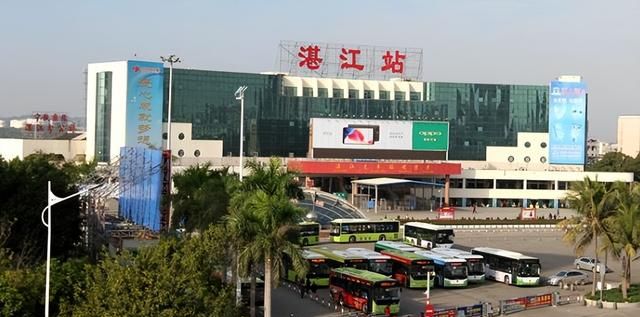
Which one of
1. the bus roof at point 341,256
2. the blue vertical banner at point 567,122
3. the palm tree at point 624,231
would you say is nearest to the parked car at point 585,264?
the palm tree at point 624,231

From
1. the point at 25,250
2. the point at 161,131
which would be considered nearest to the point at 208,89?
the point at 161,131

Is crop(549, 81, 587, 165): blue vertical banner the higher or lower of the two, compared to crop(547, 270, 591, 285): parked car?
higher

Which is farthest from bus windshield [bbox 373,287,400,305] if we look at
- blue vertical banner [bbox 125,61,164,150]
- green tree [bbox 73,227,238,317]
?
blue vertical banner [bbox 125,61,164,150]

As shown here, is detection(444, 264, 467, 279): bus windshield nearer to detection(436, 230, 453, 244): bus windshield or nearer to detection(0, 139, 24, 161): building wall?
detection(436, 230, 453, 244): bus windshield

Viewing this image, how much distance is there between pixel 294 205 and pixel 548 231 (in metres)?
40.1

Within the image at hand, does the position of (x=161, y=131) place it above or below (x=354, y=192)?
above

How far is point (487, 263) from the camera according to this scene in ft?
116

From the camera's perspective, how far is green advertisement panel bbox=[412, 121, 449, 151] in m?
75.6

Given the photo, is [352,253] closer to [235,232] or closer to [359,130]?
[235,232]

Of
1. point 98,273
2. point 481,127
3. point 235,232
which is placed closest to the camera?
point 98,273

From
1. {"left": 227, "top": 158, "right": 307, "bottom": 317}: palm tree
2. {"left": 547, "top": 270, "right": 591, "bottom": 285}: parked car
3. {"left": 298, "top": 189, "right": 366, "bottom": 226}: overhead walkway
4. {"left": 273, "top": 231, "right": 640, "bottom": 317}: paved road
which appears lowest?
{"left": 273, "top": 231, "right": 640, "bottom": 317}: paved road

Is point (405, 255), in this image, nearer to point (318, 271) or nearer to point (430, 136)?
point (318, 271)

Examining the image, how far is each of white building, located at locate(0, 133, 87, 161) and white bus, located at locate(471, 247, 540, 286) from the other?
4674 centimetres

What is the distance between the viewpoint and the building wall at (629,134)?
420 feet
